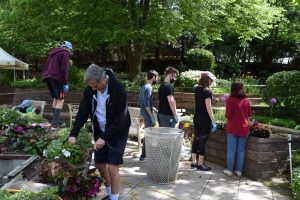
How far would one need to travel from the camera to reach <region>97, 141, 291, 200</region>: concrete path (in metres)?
5.63

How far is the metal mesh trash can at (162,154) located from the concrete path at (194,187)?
14 cm

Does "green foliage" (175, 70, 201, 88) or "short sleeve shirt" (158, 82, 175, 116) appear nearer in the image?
"short sleeve shirt" (158, 82, 175, 116)

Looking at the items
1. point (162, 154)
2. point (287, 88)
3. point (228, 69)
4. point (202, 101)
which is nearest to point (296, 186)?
point (162, 154)

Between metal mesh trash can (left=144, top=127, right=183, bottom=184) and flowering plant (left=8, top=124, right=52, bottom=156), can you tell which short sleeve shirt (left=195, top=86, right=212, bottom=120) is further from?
flowering plant (left=8, top=124, right=52, bottom=156)

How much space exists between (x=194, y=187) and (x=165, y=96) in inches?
62.0

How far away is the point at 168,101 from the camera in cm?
686

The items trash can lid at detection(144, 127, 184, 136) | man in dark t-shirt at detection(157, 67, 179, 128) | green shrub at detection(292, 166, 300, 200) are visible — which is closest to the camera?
green shrub at detection(292, 166, 300, 200)

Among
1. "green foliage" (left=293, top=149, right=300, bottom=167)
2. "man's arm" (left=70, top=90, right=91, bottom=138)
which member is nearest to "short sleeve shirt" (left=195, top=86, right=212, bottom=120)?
"green foliage" (left=293, top=149, right=300, bottom=167)

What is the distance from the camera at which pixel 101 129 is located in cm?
475

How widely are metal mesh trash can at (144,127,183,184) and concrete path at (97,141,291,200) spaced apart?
14 centimetres

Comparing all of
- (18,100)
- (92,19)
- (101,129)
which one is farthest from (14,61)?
(101,129)

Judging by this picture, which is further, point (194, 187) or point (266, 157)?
point (266, 157)

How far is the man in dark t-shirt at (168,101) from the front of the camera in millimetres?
6816

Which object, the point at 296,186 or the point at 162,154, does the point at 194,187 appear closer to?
the point at 162,154
